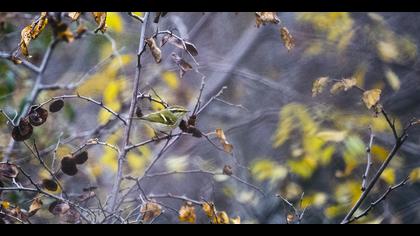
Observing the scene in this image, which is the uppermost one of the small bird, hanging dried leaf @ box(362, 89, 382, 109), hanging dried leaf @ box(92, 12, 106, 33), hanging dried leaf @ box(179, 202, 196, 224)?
hanging dried leaf @ box(92, 12, 106, 33)

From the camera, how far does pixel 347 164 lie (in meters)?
1.81

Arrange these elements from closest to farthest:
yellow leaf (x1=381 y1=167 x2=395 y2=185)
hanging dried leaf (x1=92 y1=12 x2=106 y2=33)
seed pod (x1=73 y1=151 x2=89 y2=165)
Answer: hanging dried leaf (x1=92 y1=12 x2=106 y2=33) < seed pod (x1=73 y1=151 x2=89 y2=165) < yellow leaf (x1=381 y1=167 x2=395 y2=185)

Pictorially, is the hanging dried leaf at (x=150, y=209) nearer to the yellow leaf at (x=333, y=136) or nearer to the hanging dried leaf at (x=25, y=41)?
the hanging dried leaf at (x=25, y=41)

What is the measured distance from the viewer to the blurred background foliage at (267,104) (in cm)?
176

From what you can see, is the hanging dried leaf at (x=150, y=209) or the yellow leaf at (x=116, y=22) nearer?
the hanging dried leaf at (x=150, y=209)

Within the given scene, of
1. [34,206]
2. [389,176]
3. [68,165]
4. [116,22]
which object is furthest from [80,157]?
[389,176]

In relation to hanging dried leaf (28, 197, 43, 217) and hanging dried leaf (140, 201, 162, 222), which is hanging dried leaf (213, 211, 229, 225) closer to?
hanging dried leaf (140, 201, 162, 222)

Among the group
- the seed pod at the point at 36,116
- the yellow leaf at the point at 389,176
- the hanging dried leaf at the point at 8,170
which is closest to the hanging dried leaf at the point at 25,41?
the seed pod at the point at 36,116

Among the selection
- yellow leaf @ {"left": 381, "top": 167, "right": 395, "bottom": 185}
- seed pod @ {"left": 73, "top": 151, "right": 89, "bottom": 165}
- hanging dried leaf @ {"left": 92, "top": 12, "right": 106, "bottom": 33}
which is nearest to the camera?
hanging dried leaf @ {"left": 92, "top": 12, "right": 106, "bottom": 33}

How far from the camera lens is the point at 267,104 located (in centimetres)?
189

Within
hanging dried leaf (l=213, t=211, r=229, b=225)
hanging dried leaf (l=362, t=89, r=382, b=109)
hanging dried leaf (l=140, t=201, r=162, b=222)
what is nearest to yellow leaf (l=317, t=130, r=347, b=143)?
hanging dried leaf (l=362, t=89, r=382, b=109)

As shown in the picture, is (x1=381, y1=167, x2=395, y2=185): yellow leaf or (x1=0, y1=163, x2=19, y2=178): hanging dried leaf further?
(x1=381, y1=167, x2=395, y2=185): yellow leaf

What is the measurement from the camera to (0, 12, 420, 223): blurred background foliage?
1.76 meters
